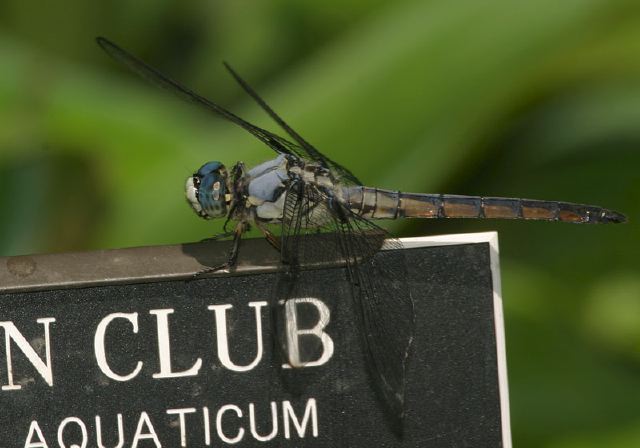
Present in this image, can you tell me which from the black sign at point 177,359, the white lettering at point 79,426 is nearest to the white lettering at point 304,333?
the black sign at point 177,359

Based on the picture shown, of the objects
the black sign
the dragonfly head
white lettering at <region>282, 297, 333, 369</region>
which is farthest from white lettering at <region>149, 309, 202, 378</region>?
the dragonfly head

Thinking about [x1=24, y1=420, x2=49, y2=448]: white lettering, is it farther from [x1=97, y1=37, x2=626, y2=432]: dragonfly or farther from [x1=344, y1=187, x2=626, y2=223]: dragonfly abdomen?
[x1=344, y1=187, x2=626, y2=223]: dragonfly abdomen

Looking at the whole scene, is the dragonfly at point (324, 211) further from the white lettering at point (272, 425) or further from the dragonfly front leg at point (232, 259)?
the white lettering at point (272, 425)

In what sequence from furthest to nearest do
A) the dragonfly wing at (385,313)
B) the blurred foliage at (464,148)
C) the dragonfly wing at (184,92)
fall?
the blurred foliage at (464,148) → the dragonfly wing at (184,92) → the dragonfly wing at (385,313)

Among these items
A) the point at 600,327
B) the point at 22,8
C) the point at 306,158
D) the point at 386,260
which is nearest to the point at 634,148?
the point at 600,327

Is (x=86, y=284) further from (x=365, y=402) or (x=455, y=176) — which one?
(x=455, y=176)

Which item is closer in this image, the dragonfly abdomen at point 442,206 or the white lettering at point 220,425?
the white lettering at point 220,425

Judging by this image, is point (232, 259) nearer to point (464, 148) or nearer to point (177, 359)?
point (177, 359)
